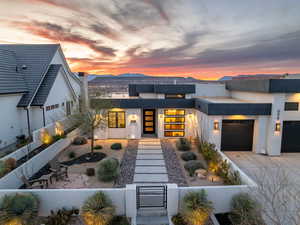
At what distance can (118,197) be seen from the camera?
19.4 feet

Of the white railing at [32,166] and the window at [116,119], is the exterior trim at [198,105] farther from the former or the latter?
the white railing at [32,166]

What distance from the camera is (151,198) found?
6.60 metres

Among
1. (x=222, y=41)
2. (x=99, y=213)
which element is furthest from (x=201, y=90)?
(x=99, y=213)

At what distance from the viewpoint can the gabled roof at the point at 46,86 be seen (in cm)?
1333

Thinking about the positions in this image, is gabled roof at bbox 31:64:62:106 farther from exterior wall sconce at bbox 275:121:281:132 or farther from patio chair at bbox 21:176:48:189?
exterior wall sconce at bbox 275:121:281:132

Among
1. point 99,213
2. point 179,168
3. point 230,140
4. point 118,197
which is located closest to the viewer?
point 99,213

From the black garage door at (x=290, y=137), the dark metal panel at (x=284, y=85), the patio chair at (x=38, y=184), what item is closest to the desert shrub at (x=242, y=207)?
the patio chair at (x=38, y=184)

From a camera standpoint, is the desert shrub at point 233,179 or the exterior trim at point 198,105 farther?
the exterior trim at point 198,105

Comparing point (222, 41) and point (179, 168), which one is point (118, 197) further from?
point (222, 41)

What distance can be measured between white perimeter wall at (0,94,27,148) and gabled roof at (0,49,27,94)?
496 mm

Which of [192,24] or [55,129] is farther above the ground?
[192,24]

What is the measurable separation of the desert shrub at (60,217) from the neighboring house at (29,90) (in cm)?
876

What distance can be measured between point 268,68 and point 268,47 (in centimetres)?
858

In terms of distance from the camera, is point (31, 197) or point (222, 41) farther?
point (222, 41)
